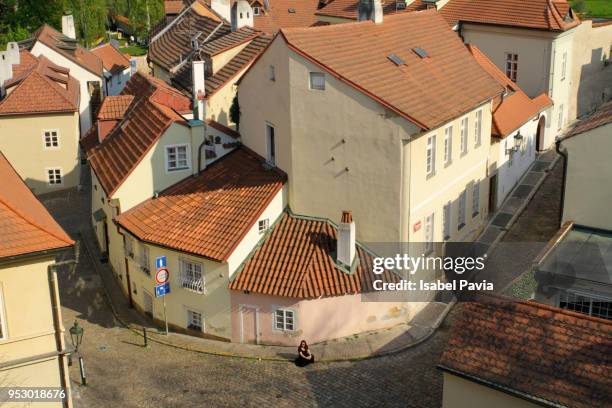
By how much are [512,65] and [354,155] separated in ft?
70.2

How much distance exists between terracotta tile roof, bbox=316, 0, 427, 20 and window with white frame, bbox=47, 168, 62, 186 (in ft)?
78.9

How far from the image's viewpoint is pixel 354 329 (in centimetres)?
3225

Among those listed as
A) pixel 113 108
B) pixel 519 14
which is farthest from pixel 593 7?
pixel 113 108

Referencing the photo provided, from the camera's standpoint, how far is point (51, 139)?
170 feet

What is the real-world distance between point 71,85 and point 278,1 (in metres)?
26.3

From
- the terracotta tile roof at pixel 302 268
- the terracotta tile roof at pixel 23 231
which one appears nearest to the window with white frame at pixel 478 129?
the terracotta tile roof at pixel 302 268

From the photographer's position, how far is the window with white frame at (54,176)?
5241 cm

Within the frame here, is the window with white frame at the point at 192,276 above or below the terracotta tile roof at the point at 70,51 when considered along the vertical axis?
below

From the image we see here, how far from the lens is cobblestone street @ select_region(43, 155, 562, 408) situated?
28.3m

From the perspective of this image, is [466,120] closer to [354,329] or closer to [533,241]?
[533,241]

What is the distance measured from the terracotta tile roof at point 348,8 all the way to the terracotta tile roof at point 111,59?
737 inches

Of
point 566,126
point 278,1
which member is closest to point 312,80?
point 566,126

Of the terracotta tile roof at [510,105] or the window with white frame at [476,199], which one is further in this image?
the terracotta tile roof at [510,105]

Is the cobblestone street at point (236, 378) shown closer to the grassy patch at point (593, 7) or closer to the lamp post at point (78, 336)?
the lamp post at point (78, 336)
